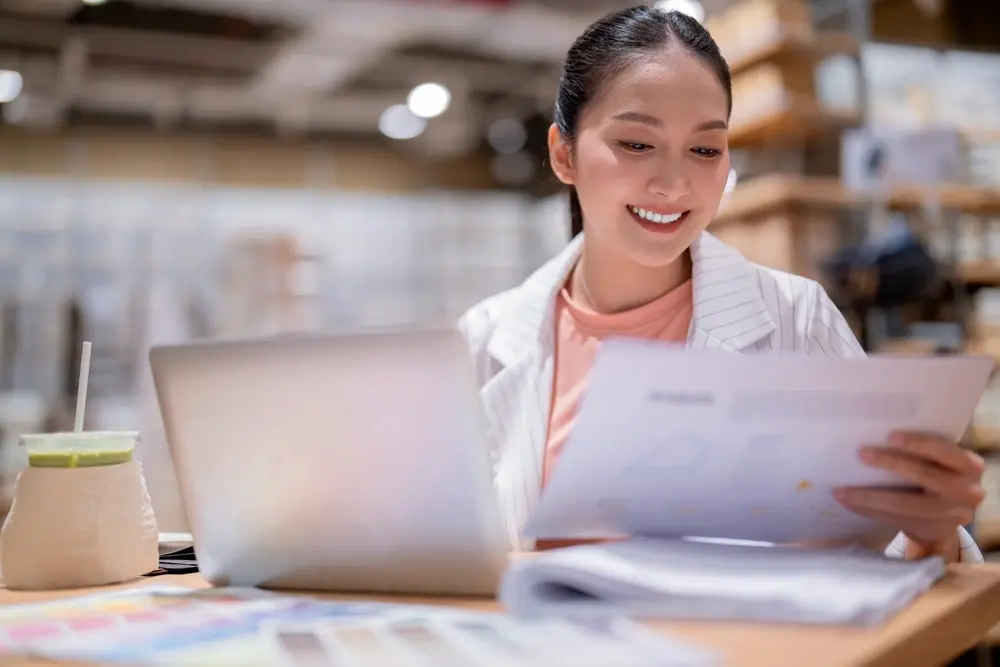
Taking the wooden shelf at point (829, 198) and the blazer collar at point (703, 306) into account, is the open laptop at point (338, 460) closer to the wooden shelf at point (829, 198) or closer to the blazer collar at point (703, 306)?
the blazer collar at point (703, 306)

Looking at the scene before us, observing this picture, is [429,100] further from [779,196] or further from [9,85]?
[779,196]

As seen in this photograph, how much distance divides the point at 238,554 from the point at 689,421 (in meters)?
0.44

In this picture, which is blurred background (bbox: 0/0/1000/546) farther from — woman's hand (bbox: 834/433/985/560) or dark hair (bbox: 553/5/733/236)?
woman's hand (bbox: 834/433/985/560)

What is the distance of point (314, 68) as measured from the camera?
6508 millimetres

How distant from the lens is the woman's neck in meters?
1.67

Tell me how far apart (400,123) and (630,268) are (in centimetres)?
612

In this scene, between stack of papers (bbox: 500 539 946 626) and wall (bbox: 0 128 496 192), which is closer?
stack of papers (bbox: 500 539 946 626)

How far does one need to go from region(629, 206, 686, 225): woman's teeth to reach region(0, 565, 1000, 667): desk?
2.42 feet

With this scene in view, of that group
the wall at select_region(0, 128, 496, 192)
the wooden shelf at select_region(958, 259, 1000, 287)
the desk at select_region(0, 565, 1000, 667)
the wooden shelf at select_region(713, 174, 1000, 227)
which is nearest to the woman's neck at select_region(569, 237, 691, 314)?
the desk at select_region(0, 565, 1000, 667)

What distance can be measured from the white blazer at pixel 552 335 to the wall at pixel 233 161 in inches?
231

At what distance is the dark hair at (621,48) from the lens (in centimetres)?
157

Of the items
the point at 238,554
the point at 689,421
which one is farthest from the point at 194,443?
the point at 689,421

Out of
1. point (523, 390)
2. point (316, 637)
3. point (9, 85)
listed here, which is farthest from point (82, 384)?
point (9, 85)

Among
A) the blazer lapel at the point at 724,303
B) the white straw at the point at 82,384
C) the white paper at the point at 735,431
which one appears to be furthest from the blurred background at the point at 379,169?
the white paper at the point at 735,431
